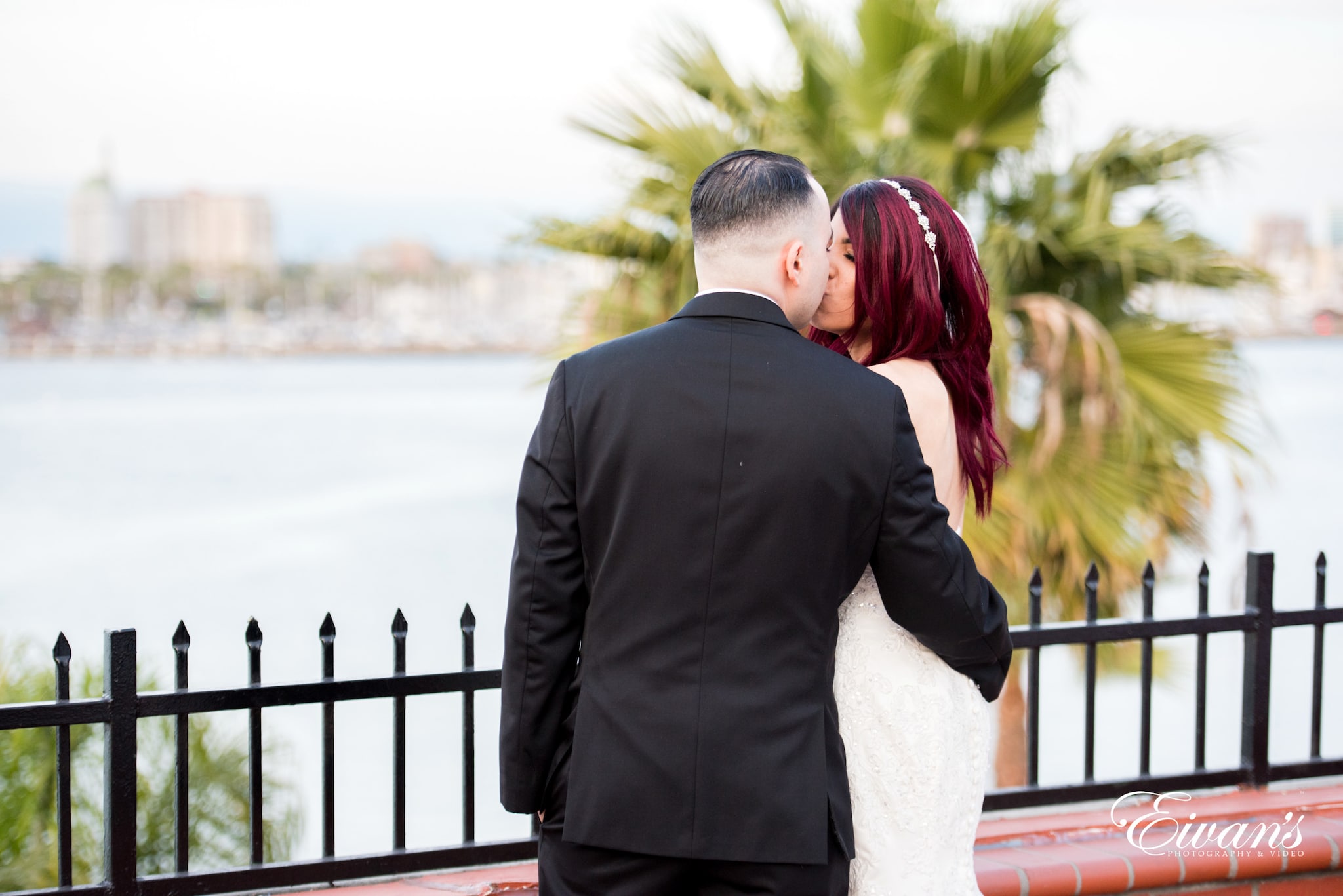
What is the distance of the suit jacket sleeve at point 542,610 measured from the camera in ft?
5.36

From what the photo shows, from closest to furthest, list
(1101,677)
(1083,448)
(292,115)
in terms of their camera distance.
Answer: (1083,448), (1101,677), (292,115)

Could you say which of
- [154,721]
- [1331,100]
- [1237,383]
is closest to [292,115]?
[1331,100]

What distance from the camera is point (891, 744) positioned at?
186 centimetres

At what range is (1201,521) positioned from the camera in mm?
5246

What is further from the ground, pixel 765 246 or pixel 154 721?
pixel 765 246

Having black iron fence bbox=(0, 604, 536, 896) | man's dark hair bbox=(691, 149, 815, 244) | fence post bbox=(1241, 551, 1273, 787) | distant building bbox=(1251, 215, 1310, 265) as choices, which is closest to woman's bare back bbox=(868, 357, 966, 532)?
man's dark hair bbox=(691, 149, 815, 244)

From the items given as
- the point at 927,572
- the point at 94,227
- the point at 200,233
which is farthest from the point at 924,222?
the point at 94,227

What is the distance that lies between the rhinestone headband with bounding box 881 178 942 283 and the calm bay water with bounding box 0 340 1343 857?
2733 mm

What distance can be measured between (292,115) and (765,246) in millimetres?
35678

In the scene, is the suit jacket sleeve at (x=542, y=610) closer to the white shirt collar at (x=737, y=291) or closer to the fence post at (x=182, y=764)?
the white shirt collar at (x=737, y=291)

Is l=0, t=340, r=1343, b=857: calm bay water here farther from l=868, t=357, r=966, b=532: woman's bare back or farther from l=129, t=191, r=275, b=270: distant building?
l=129, t=191, r=275, b=270: distant building

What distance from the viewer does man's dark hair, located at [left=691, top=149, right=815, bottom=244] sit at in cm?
159

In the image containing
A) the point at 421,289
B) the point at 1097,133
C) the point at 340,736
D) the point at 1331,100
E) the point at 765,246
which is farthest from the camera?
the point at 421,289

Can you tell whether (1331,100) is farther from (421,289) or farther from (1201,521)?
(421,289)
